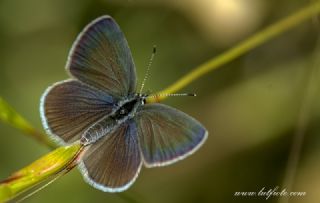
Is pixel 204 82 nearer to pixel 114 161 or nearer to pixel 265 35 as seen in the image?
pixel 265 35

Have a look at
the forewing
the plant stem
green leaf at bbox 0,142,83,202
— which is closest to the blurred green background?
the plant stem

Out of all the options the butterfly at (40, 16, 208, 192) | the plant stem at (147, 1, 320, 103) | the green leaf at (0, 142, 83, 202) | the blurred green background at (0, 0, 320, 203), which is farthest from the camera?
the blurred green background at (0, 0, 320, 203)

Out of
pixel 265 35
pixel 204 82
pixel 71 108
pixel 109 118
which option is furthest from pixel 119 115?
pixel 265 35

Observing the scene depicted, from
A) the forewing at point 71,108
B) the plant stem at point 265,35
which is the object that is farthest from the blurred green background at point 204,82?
the forewing at point 71,108

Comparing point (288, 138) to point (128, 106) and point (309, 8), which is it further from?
point (128, 106)

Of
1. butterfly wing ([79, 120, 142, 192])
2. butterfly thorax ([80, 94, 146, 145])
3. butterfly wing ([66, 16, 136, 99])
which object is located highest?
butterfly wing ([66, 16, 136, 99])

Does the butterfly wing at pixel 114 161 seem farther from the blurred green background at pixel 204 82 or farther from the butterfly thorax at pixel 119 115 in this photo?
the blurred green background at pixel 204 82

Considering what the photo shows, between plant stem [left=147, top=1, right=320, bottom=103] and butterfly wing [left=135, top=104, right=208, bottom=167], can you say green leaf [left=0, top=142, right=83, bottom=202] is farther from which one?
plant stem [left=147, top=1, right=320, bottom=103]
